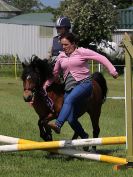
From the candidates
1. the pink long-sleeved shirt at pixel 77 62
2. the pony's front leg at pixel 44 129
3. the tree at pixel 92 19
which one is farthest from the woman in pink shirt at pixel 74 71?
the tree at pixel 92 19

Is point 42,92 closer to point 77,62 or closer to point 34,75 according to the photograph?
point 34,75

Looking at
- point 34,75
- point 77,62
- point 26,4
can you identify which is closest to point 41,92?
point 34,75

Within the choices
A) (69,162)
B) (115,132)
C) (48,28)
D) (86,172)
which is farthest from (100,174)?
(48,28)

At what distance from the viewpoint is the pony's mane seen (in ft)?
30.7

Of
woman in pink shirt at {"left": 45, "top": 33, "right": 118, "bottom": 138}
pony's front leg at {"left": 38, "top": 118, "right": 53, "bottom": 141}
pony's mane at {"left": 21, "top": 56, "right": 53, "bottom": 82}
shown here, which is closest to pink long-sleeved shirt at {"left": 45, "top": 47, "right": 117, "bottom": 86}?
woman in pink shirt at {"left": 45, "top": 33, "right": 118, "bottom": 138}

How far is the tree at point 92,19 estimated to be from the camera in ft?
146

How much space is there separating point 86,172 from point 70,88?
1.57 meters

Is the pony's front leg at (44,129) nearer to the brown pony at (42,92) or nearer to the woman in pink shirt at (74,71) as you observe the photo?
the brown pony at (42,92)

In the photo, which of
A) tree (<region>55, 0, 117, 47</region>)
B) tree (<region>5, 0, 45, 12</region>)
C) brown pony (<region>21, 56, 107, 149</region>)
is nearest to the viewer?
brown pony (<region>21, 56, 107, 149</region>)

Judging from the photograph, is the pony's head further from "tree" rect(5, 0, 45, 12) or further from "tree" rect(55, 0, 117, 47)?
"tree" rect(5, 0, 45, 12)

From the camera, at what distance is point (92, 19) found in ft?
148

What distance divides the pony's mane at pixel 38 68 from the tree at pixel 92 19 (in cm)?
3453

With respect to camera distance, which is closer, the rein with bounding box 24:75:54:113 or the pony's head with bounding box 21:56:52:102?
the pony's head with bounding box 21:56:52:102

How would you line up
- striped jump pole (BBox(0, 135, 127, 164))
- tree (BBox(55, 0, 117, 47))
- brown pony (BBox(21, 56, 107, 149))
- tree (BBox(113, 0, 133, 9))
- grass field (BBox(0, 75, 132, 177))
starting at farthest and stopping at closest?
1. tree (BBox(113, 0, 133, 9))
2. tree (BBox(55, 0, 117, 47))
3. brown pony (BBox(21, 56, 107, 149))
4. striped jump pole (BBox(0, 135, 127, 164))
5. grass field (BBox(0, 75, 132, 177))
